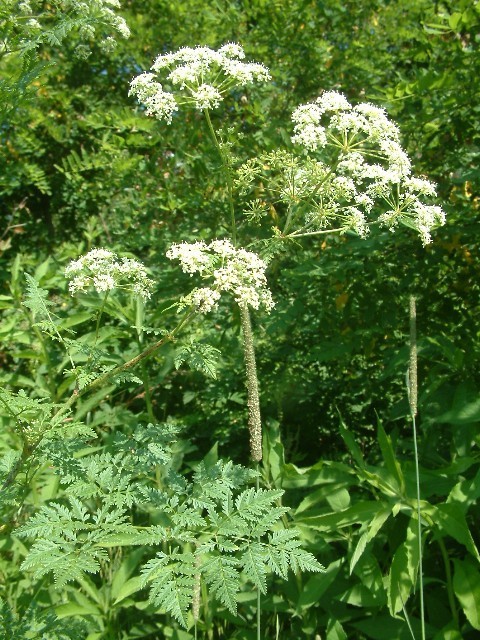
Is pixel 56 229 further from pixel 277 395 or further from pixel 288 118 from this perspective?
pixel 277 395

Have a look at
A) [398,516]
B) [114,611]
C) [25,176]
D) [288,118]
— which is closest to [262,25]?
[288,118]

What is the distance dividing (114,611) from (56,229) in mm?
3238

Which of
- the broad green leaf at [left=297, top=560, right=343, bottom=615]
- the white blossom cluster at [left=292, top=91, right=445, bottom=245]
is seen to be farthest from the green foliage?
the white blossom cluster at [left=292, top=91, right=445, bottom=245]

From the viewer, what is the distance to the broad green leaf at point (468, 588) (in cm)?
215

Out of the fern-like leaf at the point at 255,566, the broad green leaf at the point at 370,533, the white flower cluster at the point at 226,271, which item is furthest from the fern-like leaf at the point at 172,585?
the broad green leaf at the point at 370,533

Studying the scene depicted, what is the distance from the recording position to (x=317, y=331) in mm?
3562

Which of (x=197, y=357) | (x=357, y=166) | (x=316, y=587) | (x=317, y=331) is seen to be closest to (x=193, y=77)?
(x=357, y=166)

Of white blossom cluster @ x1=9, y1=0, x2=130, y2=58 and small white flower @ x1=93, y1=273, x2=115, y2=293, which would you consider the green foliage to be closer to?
small white flower @ x1=93, y1=273, x2=115, y2=293

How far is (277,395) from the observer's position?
322 centimetres

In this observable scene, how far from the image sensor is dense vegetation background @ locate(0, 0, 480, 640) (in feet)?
7.92

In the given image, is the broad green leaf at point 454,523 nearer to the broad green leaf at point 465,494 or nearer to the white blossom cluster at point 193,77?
the broad green leaf at point 465,494

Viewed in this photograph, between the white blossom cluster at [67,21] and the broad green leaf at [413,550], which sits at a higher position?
the white blossom cluster at [67,21]

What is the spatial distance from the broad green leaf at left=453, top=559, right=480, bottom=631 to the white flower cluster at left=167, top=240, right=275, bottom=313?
1.27 metres

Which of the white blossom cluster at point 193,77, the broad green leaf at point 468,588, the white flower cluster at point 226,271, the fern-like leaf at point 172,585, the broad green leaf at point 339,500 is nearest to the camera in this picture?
the fern-like leaf at point 172,585
